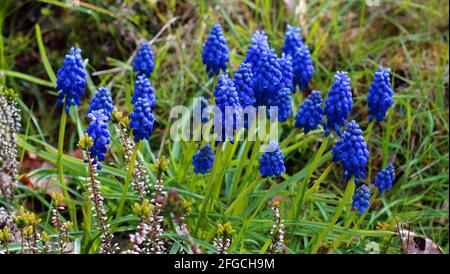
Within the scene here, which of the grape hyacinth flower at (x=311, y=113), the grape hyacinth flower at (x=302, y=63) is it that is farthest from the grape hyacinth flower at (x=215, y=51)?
the grape hyacinth flower at (x=311, y=113)

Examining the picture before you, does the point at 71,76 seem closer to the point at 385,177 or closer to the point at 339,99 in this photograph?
the point at 339,99

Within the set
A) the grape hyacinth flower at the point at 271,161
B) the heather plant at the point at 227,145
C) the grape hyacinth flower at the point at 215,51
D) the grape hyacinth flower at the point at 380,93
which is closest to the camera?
the heather plant at the point at 227,145

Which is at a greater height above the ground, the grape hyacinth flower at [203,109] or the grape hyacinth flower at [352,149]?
the grape hyacinth flower at [203,109]

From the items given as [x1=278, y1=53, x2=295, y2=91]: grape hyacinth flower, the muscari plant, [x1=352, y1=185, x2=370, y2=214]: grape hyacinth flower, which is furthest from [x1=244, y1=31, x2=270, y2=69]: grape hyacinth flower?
[x1=352, y1=185, x2=370, y2=214]: grape hyacinth flower

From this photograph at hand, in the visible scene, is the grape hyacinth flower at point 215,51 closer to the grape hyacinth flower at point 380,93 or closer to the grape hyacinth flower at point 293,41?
the grape hyacinth flower at point 293,41

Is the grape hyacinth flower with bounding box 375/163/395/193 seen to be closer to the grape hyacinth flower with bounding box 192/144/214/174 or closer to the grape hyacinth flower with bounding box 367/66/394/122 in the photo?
the grape hyacinth flower with bounding box 367/66/394/122
